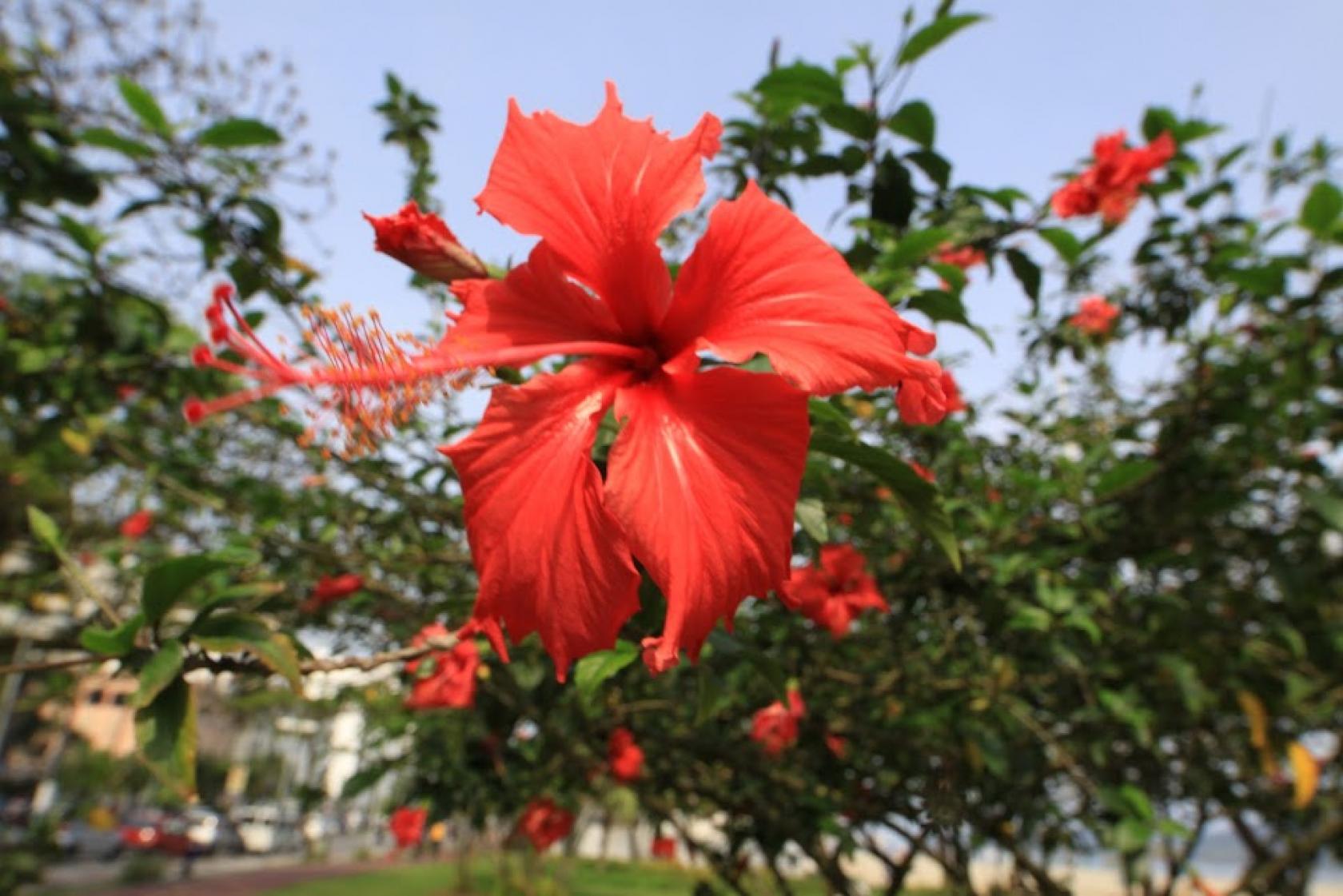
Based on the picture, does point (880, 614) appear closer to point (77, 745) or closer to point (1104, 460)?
point (1104, 460)

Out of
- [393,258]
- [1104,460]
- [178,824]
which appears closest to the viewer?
[393,258]

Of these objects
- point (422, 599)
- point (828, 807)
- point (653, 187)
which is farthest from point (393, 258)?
point (422, 599)

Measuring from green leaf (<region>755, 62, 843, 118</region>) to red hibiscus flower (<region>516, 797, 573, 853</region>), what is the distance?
8.46 feet

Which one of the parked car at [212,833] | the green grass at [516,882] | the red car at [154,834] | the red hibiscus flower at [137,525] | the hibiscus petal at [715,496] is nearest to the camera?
the hibiscus petal at [715,496]

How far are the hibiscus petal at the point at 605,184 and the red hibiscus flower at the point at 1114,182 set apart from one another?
1.85m

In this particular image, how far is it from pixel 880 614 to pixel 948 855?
82 centimetres

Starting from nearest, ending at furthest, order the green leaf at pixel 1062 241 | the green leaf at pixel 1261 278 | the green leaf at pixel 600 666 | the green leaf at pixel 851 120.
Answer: the green leaf at pixel 600 666 < the green leaf at pixel 851 120 < the green leaf at pixel 1062 241 < the green leaf at pixel 1261 278

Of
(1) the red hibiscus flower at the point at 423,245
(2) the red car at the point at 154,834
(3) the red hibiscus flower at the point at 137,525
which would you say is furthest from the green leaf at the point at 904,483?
(2) the red car at the point at 154,834

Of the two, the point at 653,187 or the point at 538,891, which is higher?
the point at 653,187

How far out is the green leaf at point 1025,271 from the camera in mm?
1796

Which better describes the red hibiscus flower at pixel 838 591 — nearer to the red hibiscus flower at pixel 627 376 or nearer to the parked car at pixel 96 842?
the red hibiscus flower at pixel 627 376

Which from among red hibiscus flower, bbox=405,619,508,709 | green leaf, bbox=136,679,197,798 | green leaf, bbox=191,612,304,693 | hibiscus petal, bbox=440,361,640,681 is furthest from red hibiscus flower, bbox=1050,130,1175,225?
green leaf, bbox=136,679,197,798

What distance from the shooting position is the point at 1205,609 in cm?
302

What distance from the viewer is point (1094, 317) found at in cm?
333
